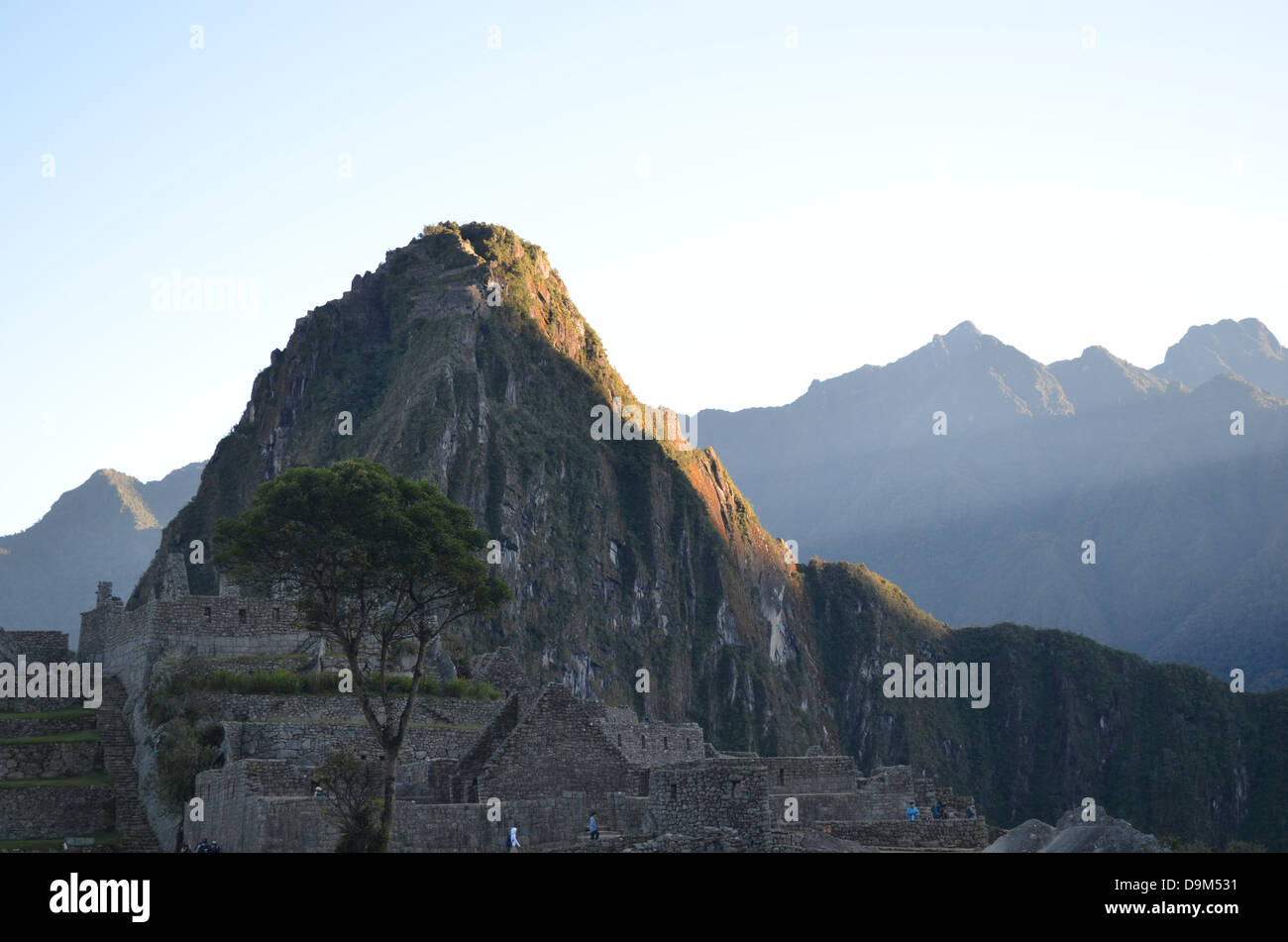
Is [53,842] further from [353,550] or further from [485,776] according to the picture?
[485,776]

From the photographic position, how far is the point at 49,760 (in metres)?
47.4

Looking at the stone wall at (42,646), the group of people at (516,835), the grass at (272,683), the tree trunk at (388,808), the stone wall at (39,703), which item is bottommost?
→ the group of people at (516,835)

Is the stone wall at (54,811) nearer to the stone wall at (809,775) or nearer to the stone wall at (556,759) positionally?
the stone wall at (556,759)

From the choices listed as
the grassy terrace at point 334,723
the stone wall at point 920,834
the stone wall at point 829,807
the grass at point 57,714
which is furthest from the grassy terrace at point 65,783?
the stone wall at point 920,834

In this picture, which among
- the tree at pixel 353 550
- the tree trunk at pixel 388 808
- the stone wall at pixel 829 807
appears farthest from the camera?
the tree at pixel 353 550

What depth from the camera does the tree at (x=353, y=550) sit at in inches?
1688

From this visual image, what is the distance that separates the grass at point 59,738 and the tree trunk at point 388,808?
13.7 m

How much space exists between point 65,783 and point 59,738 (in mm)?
3389

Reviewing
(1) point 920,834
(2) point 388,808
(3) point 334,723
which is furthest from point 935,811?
(3) point 334,723

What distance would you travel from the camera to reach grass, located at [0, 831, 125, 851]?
40.8 metres

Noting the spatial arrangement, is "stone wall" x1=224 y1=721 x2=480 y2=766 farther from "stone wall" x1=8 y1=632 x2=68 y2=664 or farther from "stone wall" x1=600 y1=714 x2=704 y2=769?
Result: "stone wall" x1=8 y1=632 x2=68 y2=664

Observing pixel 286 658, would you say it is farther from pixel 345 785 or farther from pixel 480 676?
pixel 345 785
